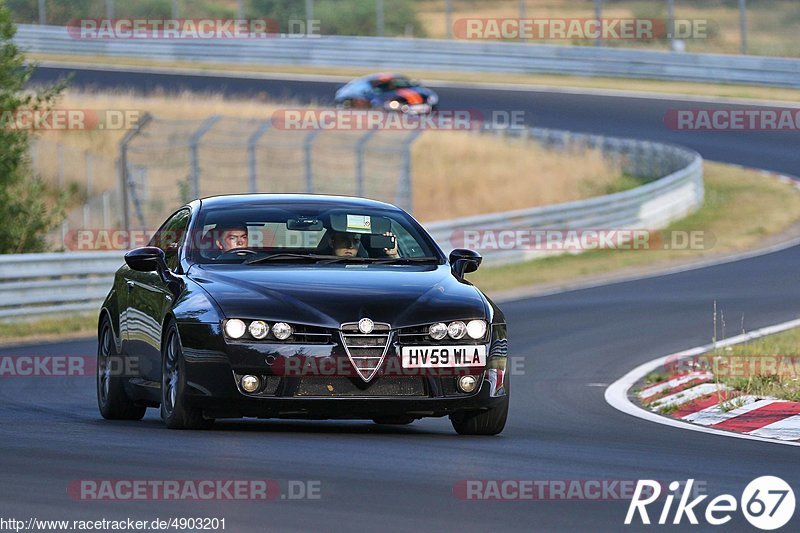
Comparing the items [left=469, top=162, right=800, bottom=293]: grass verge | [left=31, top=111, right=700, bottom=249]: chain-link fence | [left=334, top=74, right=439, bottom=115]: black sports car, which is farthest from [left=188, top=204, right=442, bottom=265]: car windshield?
[left=334, top=74, right=439, bottom=115]: black sports car

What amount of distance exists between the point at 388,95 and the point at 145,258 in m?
35.3

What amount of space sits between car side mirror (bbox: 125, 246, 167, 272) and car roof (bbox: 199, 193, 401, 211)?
0.53m

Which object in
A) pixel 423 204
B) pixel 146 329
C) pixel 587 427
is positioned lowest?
pixel 423 204

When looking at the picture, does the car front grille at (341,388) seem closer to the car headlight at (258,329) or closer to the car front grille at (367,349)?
the car front grille at (367,349)

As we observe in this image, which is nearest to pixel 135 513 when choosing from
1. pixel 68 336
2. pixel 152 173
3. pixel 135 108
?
pixel 68 336

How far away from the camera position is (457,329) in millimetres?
8938

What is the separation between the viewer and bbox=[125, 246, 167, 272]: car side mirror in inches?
384

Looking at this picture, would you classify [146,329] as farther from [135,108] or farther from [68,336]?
[135,108]

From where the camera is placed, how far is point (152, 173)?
33.4 m

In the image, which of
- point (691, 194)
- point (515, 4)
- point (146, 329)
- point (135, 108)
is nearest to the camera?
point (146, 329)

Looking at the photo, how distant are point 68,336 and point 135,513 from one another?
42.7ft

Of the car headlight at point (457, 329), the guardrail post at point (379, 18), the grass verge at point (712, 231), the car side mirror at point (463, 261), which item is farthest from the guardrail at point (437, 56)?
the car headlight at point (457, 329)

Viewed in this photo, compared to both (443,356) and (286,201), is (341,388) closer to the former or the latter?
(443,356)

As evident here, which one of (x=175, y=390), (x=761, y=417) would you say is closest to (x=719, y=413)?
(x=761, y=417)
